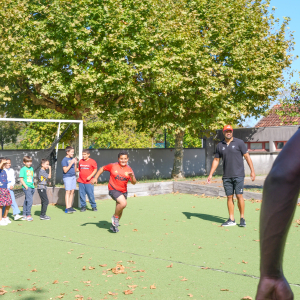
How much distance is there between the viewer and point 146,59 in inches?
786

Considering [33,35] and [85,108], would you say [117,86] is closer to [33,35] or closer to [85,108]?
[85,108]

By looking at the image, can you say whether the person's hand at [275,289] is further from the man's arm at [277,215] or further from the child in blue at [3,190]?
the child in blue at [3,190]

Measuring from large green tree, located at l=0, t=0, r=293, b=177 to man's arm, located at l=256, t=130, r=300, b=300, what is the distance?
17.7 m

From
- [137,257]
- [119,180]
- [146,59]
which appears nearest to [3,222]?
[119,180]

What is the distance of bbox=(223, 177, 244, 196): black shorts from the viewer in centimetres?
971

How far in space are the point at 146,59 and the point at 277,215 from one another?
779 inches

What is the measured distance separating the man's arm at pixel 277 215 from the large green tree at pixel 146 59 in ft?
58.2

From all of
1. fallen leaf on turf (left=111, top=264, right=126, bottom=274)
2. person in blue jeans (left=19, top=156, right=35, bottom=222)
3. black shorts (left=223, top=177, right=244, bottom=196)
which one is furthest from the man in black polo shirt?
person in blue jeans (left=19, top=156, right=35, bottom=222)

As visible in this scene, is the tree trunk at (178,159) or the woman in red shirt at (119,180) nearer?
the woman in red shirt at (119,180)

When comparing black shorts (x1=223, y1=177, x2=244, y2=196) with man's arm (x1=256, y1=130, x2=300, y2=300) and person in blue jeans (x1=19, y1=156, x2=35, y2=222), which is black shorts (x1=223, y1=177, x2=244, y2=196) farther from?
man's arm (x1=256, y1=130, x2=300, y2=300)

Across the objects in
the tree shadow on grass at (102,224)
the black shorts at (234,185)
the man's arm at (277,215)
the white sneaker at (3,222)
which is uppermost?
the man's arm at (277,215)

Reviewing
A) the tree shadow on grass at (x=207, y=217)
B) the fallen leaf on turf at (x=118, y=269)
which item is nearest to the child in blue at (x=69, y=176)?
the tree shadow on grass at (x=207, y=217)

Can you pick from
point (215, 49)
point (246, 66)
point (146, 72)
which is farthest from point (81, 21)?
point (246, 66)

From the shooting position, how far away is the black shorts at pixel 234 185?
9.71 meters
